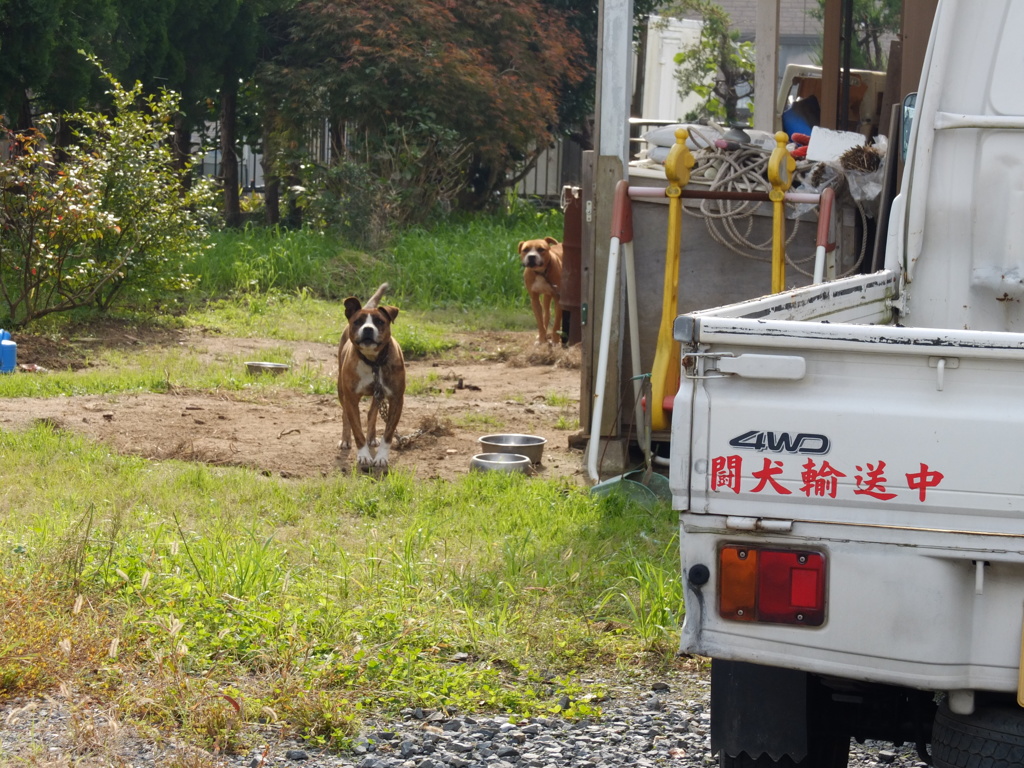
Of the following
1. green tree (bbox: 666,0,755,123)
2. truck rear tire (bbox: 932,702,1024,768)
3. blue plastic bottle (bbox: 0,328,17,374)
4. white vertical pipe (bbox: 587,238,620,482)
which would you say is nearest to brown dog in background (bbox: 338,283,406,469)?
white vertical pipe (bbox: 587,238,620,482)

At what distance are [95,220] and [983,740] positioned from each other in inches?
374

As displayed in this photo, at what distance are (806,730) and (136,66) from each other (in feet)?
45.3

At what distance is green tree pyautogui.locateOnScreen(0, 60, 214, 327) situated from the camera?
10492 mm

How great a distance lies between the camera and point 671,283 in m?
6.17

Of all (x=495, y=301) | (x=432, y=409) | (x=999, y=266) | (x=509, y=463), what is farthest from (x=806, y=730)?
(x=495, y=301)

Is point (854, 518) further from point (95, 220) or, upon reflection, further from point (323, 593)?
point (95, 220)

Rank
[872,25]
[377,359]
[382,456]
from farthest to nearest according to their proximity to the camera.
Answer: [872,25]
[377,359]
[382,456]

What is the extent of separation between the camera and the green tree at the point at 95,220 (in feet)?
34.4

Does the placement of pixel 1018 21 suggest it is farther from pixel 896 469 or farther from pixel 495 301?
pixel 495 301

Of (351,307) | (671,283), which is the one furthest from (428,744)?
(351,307)

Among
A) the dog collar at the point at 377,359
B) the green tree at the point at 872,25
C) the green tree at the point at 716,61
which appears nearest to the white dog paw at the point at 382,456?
the dog collar at the point at 377,359

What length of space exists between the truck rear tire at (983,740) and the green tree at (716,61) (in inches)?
809

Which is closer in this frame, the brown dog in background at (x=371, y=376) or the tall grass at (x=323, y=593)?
the tall grass at (x=323, y=593)

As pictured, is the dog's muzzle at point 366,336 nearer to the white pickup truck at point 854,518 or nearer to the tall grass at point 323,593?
the tall grass at point 323,593
